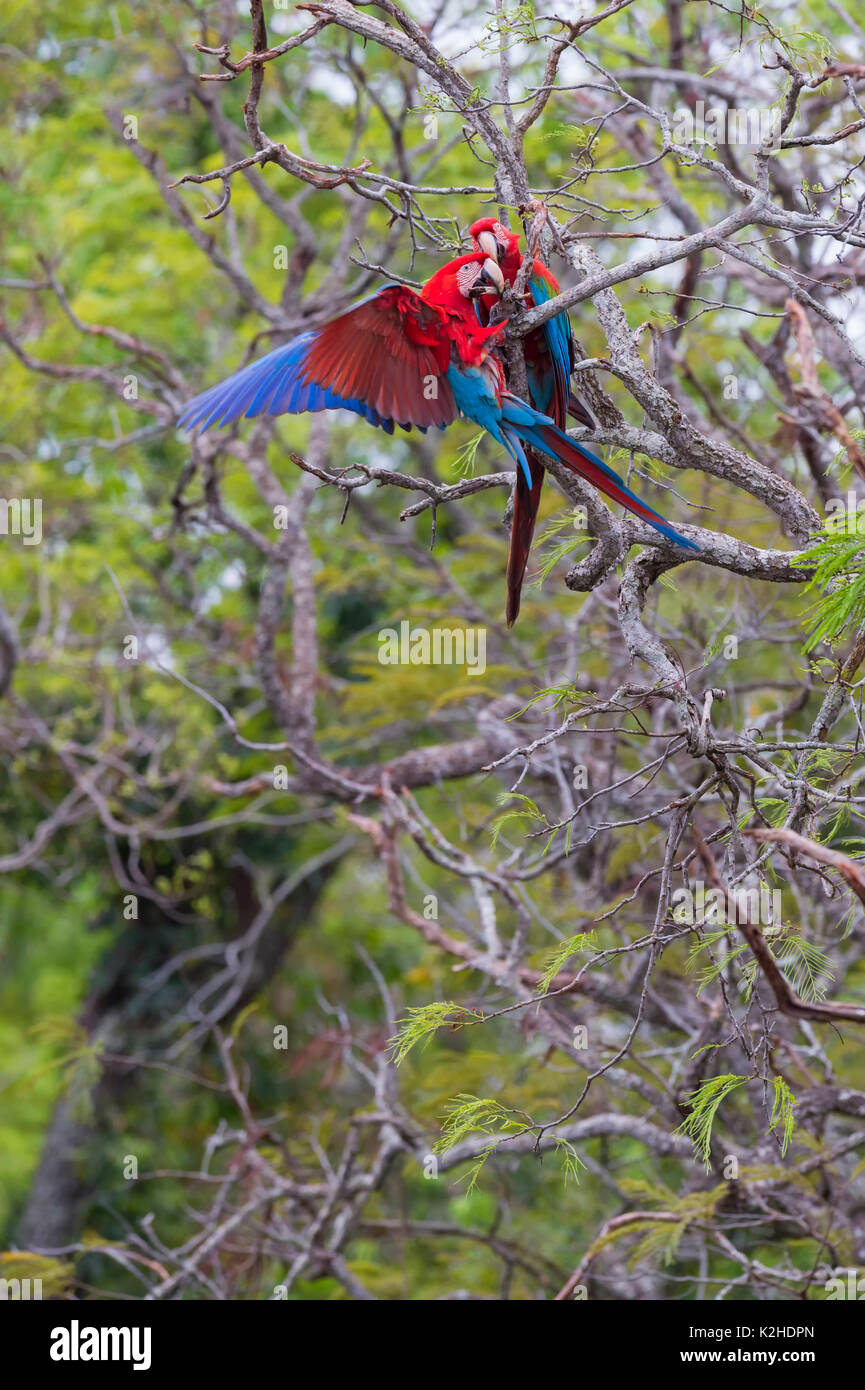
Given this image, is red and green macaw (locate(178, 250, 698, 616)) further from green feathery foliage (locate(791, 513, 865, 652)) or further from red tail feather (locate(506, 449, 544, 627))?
green feathery foliage (locate(791, 513, 865, 652))

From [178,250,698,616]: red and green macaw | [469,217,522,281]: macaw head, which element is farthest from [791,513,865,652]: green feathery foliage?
[469,217,522,281]: macaw head

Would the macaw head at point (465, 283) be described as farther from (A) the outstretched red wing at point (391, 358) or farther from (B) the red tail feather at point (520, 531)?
(B) the red tail feather at point (520, 531)

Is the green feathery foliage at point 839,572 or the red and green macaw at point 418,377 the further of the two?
the red and green macaw at point 418,377

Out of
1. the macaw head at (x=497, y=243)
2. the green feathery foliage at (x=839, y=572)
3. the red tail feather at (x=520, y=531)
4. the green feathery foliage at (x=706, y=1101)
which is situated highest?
the macaw head at (x=497, y=243)

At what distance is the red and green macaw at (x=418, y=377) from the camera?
10.1 ft

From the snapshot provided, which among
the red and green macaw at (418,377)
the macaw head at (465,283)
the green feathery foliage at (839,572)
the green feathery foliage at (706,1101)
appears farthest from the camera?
the macaw head at (465,283)

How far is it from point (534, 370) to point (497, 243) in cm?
33

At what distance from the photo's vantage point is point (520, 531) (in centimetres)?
327

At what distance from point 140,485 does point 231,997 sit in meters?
3.94

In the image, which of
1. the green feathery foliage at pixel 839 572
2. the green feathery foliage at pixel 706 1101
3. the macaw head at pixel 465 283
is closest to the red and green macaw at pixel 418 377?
the macaw head at pixel 465 283

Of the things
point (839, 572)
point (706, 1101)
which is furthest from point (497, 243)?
point (706, 1101)

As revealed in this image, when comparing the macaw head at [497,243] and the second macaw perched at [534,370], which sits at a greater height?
the macaw head at [497,243]

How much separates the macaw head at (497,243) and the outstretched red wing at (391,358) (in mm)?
217
